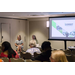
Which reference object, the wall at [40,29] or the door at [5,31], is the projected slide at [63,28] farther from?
the door at [5,31]

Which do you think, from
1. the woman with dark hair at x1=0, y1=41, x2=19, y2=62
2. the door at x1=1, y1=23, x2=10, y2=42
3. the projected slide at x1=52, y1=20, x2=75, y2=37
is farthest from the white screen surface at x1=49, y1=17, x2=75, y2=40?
the woman with dark hair at x1=0, y1=41, x2=19, y2=62

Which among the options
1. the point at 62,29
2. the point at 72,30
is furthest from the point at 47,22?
the point at 72,30

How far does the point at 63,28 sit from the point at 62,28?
7 cm

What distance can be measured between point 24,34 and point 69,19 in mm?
4185

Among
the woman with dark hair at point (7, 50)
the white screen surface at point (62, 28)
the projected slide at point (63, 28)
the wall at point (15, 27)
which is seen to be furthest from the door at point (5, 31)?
the woman with dark hair at point (7, 50)

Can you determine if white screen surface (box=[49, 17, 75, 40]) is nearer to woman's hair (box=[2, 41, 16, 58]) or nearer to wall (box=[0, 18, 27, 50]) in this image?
wall (box=[0, 18, 27, 50])

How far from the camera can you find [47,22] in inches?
439

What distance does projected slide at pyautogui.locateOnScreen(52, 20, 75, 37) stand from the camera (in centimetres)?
1049

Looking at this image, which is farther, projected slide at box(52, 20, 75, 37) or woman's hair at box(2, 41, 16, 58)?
projected slide at box(52, 20, 75, 37)

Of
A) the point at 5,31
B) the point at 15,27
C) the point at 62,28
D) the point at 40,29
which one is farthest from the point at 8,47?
the point at 40,29

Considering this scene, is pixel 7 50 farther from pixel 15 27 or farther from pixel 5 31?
pixel 15 27

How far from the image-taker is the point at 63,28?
35.2 ft
